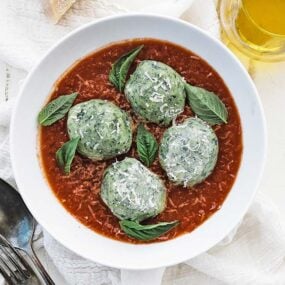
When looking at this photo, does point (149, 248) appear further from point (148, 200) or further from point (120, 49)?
point (120, 49)

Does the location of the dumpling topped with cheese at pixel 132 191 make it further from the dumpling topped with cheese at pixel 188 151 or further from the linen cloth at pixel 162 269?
the linen cloth at pixel 162 269

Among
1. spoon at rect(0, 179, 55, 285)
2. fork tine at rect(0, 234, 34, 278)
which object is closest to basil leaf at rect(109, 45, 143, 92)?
spoon at rect(0, 179, 55, 285)

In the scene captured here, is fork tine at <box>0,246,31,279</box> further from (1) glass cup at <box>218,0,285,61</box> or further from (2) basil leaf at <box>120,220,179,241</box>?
(1) glass cup at <box>218,0,285,61</box>

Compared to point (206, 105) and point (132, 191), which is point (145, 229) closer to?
point (132, 191)

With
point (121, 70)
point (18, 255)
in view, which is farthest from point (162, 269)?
point (121, 70)

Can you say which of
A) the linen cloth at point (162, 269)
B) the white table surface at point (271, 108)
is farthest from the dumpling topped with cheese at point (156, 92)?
the white table surface at point (271, 108)

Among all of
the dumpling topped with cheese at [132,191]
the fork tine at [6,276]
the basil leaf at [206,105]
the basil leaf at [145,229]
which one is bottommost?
the fork tine at [6,276]

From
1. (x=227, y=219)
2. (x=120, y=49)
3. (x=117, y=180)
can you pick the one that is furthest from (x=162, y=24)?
(x=227, y=219)
